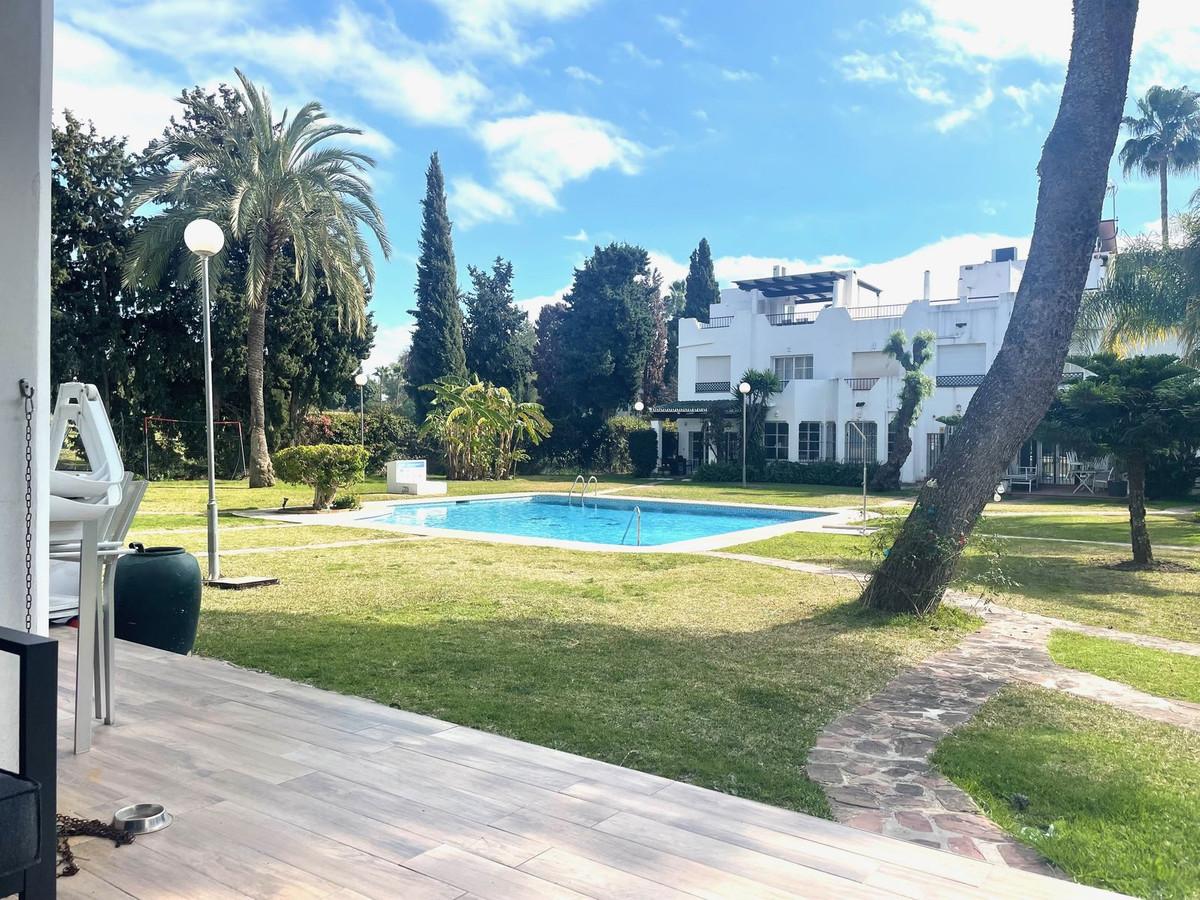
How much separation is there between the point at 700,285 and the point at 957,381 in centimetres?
1842

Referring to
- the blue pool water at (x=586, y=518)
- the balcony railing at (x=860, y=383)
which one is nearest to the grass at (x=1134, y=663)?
the blue pool water at (x=586, y=518)

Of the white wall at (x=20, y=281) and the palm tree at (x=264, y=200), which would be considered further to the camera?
the palm tree at (x=264, y=200)

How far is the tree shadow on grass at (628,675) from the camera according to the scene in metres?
4.34

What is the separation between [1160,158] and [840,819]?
3602 centimetres

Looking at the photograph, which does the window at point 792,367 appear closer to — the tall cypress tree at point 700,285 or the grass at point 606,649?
the tall cypress tree at point 700,285

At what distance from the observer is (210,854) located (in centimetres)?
266

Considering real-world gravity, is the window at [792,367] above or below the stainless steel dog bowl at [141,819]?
above

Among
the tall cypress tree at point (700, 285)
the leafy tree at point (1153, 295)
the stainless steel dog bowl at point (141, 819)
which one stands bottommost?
the stainless steel dog bowl at point (141, 819)

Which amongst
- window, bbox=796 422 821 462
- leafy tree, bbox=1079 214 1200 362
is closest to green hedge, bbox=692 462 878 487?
window, bbox=796 422 821 462

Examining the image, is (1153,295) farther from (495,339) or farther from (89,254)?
(495,339)

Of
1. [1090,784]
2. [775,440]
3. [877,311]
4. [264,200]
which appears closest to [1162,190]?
[877,311]

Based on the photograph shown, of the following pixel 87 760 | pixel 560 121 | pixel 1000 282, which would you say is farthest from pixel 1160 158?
pixel 87 760

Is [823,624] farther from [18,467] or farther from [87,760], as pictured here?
[18,467]

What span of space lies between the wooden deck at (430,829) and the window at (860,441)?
87.1 feet
